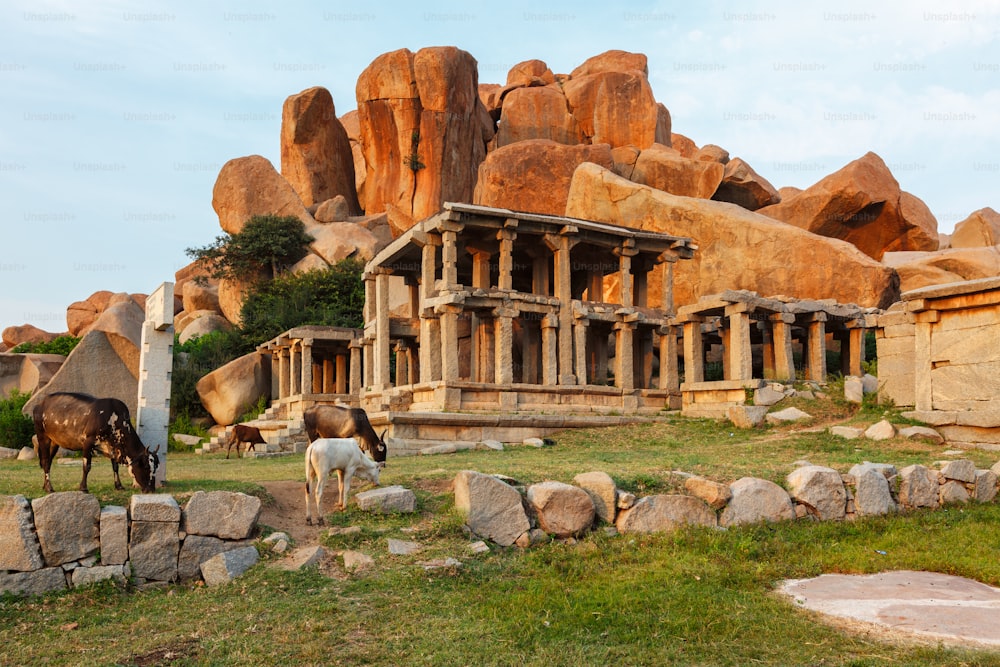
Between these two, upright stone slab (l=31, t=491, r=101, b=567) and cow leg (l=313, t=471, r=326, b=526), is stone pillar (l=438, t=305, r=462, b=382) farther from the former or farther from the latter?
upright stone slab (l=31, t=491, r=101, b=567)

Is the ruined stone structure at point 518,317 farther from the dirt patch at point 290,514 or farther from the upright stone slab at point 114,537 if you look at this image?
the upright stone slab at point 114,537

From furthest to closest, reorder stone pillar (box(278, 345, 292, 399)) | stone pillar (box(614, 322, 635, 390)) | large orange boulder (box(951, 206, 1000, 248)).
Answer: large orange boulder (box(951, 206, 1000, 248)) → stone pillar (box(278, 345, 292, 399)) → stone pillar (box(614, 322, 635, 390))

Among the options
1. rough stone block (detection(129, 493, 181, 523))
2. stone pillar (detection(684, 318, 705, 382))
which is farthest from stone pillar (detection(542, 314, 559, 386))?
rough stone block (detection(129, 493, 181, 523))

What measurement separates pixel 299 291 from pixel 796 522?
34.8 m

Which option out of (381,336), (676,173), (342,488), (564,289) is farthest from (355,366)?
(342,488)

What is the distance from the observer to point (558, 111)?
180 feet

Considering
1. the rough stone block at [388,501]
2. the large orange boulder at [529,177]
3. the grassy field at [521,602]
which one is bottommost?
the grassy field at [521,602]

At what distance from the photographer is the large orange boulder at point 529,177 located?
4097cm

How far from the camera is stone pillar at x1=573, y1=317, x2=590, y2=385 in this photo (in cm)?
2745

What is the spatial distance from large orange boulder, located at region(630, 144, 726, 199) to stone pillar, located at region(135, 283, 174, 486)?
36.2 meters

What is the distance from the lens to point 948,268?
3459 cm

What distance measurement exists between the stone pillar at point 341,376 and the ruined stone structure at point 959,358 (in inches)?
1037

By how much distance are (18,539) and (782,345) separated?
73.9ft

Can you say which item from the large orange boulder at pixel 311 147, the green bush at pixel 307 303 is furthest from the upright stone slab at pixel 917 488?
the large orange boulder at pixel 311 147
